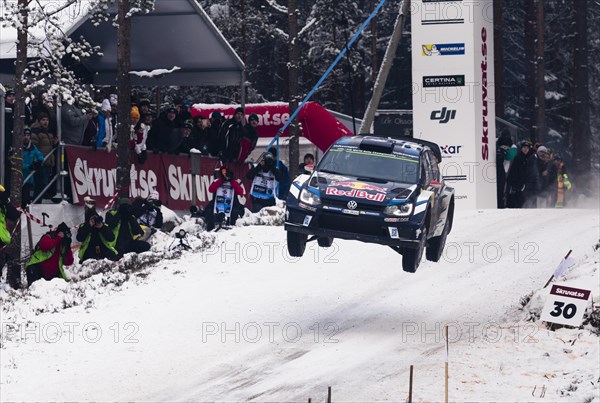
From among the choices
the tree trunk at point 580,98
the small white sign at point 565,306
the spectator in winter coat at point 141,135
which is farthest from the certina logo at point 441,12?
the tree trunk at point 580,98

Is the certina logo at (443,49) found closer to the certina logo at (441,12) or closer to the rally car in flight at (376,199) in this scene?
the certina logo at (441,12)

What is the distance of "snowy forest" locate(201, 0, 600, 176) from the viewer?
46000mm

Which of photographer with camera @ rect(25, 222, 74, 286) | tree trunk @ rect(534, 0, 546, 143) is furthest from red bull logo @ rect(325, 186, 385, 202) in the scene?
tree trunk @ rect(534, 0, 546, 143)

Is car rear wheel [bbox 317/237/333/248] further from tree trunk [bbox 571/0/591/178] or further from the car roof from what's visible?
tree trunk [bbox 571/0/591/178]

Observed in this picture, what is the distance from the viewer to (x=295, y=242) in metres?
14.0

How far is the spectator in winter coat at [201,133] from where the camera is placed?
24.1 m

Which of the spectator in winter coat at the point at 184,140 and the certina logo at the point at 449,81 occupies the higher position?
the certina logo at the point at 449,81

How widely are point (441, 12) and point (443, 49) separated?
780mm

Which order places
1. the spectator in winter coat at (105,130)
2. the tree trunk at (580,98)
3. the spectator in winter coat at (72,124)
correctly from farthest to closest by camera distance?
the tree trunk at (580,98) → the spectator in winter coat at (105,130) → the spectator in winter coat at (72,124)

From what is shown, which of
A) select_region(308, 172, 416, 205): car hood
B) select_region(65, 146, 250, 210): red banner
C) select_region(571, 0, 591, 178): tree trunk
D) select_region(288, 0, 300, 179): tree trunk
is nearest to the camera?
select_region(308, 172, 416, 205): car hood

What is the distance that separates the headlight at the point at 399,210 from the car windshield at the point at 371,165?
69 cm

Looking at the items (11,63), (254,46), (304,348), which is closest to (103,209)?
(11,63)

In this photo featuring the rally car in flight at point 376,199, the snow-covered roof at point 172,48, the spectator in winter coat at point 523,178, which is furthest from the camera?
the spectator in winter coat at point 523,178

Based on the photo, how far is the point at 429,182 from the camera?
14477 millimetres
